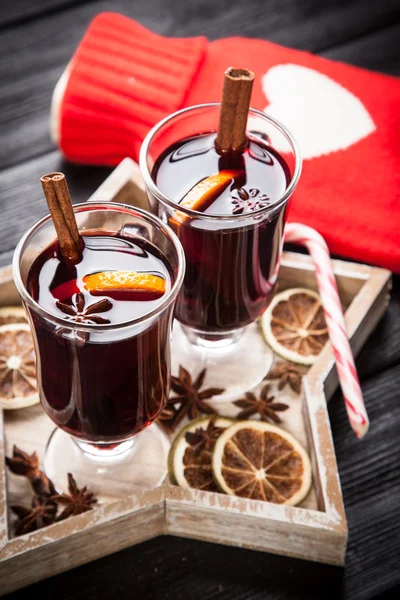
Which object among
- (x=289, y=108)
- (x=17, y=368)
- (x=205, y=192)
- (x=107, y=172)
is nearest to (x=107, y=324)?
(x=205, y=192)

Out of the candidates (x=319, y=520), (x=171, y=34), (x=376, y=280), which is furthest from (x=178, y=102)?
A: (x=319, y=520)

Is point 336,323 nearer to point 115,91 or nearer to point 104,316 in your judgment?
point 104,316

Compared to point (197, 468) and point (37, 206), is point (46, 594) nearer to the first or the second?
point (197, 468)

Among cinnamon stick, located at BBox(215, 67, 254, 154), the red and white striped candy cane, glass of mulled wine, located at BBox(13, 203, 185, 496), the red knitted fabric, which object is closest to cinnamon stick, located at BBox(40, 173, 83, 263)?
glass of mulled wine, located at BBox(13, 203, 185, 496)

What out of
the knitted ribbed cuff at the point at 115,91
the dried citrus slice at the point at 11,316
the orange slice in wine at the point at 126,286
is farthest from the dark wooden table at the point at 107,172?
the orange slice in wine at the point at 126,286

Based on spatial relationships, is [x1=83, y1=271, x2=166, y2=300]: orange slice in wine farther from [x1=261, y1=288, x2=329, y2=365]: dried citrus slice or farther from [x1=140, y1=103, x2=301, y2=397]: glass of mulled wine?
[x1=261, y1=288, x2=329, y2=365]: dried citrus slice
